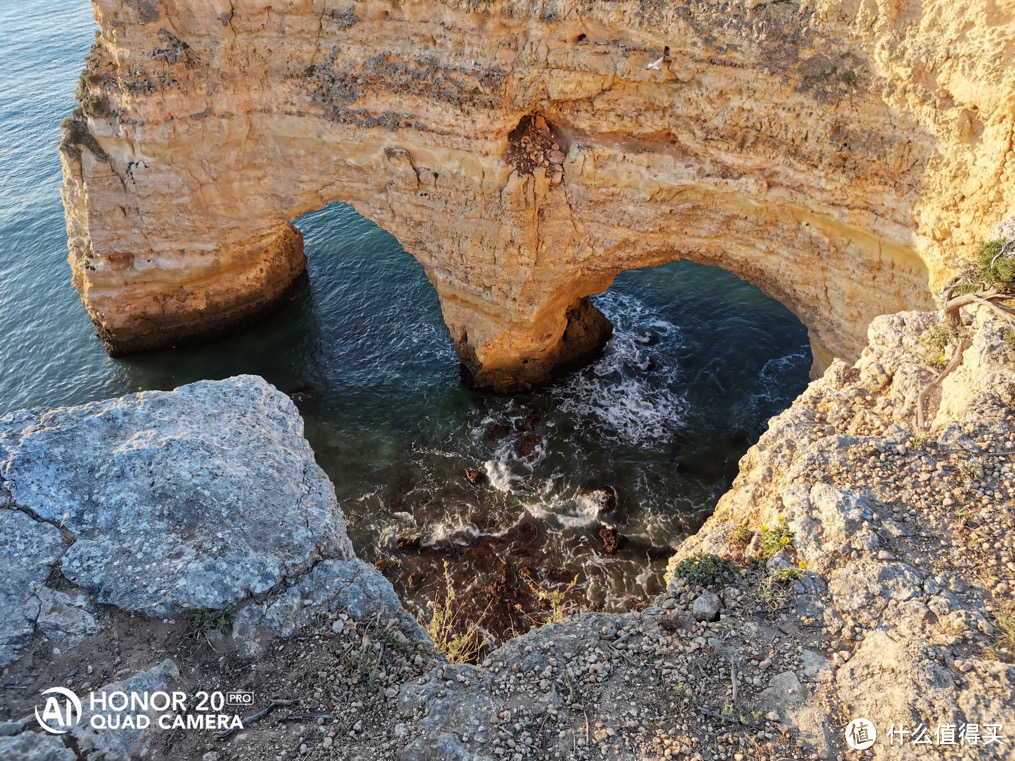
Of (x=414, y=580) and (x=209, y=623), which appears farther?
(x=414, y=580)

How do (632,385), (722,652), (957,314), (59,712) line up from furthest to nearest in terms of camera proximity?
(632,385) → (957,314) → (722,652) → (59,712)

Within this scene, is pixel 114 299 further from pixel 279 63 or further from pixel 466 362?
pixel 466 362

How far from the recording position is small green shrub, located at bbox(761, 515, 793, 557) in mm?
8930

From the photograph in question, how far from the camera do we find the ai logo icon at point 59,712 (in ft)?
22.2

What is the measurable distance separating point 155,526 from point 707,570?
7223 mm

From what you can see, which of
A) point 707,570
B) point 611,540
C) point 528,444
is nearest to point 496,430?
point 528,444

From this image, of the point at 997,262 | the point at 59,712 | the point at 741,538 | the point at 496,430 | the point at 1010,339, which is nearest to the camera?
the point at 59,712

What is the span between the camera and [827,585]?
8.41m

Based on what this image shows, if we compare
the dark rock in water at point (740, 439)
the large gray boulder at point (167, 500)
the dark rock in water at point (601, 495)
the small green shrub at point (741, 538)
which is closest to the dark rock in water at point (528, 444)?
the dark rock in water at point (601, 495)

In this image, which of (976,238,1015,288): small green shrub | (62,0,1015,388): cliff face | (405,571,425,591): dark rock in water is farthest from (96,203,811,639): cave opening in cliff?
(976,238,1015,288): small green shrub

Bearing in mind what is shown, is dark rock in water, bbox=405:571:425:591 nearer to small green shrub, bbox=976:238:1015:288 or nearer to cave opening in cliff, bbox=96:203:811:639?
cave opening in cliff, bbox=96:203:811:639

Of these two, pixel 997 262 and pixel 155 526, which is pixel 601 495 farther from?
pixel 155 526

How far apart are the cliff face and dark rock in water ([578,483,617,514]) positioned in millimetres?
5073

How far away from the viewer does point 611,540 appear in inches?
719
